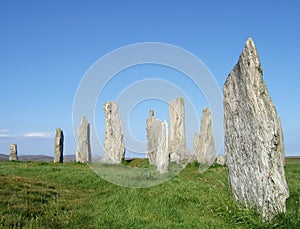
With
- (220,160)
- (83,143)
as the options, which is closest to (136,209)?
(220,160)

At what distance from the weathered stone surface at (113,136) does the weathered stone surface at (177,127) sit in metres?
3.81

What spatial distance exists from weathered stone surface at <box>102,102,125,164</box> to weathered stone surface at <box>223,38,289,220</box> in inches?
733

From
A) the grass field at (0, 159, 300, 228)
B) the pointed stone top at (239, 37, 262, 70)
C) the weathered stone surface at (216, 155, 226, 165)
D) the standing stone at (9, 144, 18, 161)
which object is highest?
the pointed stone top at (239, 37, 262, 70)

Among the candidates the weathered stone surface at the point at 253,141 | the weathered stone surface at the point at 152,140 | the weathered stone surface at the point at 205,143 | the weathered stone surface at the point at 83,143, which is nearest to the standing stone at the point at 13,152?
the weathered stone surface at the point at 83,143

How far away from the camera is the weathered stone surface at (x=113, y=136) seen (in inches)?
1052

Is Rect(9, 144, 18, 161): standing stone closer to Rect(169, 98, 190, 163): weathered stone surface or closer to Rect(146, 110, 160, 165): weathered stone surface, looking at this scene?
Rect(146, 110, 160, 165): weathered stone surface

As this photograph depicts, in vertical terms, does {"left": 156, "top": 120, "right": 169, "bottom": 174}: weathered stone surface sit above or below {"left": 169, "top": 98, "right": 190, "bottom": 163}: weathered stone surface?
below

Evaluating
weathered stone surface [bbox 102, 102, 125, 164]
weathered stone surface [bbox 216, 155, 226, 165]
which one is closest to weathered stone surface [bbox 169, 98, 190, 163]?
weathered stone surface [bbox 102, 102, 125, 164]

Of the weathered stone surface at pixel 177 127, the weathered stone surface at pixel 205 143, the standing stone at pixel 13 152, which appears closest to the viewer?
the weathered stone surface at pixel 205 143

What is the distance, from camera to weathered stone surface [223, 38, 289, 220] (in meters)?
7.10

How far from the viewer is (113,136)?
27188mm

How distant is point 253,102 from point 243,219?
2.31 meters

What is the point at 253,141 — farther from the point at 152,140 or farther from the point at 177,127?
the point at 177,127

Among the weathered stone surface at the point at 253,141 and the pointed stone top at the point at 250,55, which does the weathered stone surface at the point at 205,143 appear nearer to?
the weathered stone surface at the point at 253,141
